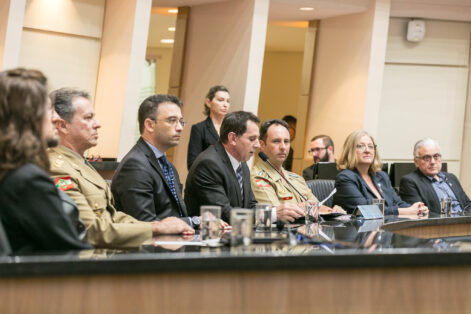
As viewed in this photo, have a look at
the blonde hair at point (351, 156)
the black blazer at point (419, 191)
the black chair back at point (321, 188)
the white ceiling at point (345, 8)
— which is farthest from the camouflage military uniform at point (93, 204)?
the white ceiling at point (345, 8)

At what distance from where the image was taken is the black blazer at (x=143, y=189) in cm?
329

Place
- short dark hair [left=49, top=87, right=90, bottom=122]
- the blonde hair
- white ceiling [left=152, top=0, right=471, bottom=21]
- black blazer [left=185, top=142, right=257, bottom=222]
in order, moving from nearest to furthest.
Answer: short dark hair [left=49, top=87, right=90, bottom=122], black blazer [left=185, top=142, right=257, bottom=222], the blonde hair, white ceiling [left=152, top=0, right=471, bottom=21]

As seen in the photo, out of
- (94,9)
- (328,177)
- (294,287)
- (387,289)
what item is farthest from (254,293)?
(94,9)

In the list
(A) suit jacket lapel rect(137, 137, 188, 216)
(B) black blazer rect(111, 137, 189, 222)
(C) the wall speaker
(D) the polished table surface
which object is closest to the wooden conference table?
(D) the polished table surface

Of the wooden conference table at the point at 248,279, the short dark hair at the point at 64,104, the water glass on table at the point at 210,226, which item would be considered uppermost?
the short dark hair at the point at 64,104

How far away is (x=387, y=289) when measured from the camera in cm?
225

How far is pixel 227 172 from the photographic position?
3848mm

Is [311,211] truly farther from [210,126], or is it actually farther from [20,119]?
[210,126]

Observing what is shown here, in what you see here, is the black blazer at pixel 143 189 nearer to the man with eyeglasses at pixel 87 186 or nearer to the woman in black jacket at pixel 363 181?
the man with eyeglasses at pixel 87 186

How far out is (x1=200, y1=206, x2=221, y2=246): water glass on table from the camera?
248cm

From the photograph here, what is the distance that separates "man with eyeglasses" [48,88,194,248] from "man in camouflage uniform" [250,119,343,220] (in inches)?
50.2

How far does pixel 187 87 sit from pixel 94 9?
1439 mm

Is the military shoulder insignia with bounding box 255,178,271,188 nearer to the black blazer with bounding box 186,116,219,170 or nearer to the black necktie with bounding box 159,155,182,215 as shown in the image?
the black necktie with bounding box 159,155,182,215

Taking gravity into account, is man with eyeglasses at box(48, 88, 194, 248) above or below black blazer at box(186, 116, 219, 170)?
below
